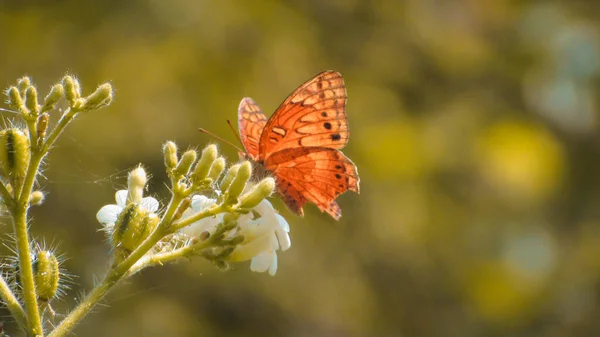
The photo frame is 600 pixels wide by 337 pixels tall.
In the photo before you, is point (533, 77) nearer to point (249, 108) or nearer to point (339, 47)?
point (339, 47)

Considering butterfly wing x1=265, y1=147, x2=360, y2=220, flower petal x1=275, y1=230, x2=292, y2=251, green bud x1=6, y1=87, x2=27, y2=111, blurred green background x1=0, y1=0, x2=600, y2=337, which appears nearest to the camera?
green bud x1=6, y1=87, x2=27, y2=111

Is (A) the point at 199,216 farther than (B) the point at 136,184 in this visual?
No

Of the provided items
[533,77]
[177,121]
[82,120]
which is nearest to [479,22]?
[533,77]

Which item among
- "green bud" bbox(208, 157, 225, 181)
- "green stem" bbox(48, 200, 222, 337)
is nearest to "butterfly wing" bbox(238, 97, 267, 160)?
"green bud" bbox(208, 157, 225, 181)

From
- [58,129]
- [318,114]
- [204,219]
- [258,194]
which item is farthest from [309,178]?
[58,129]

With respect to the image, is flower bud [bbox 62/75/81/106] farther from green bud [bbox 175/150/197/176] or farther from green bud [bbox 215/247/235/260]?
green bud [bbox 215/247/235/260]

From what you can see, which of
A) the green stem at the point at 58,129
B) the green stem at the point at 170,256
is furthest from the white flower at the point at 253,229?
the green stem at the point at 58,129

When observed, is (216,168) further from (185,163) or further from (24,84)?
(24,84)
